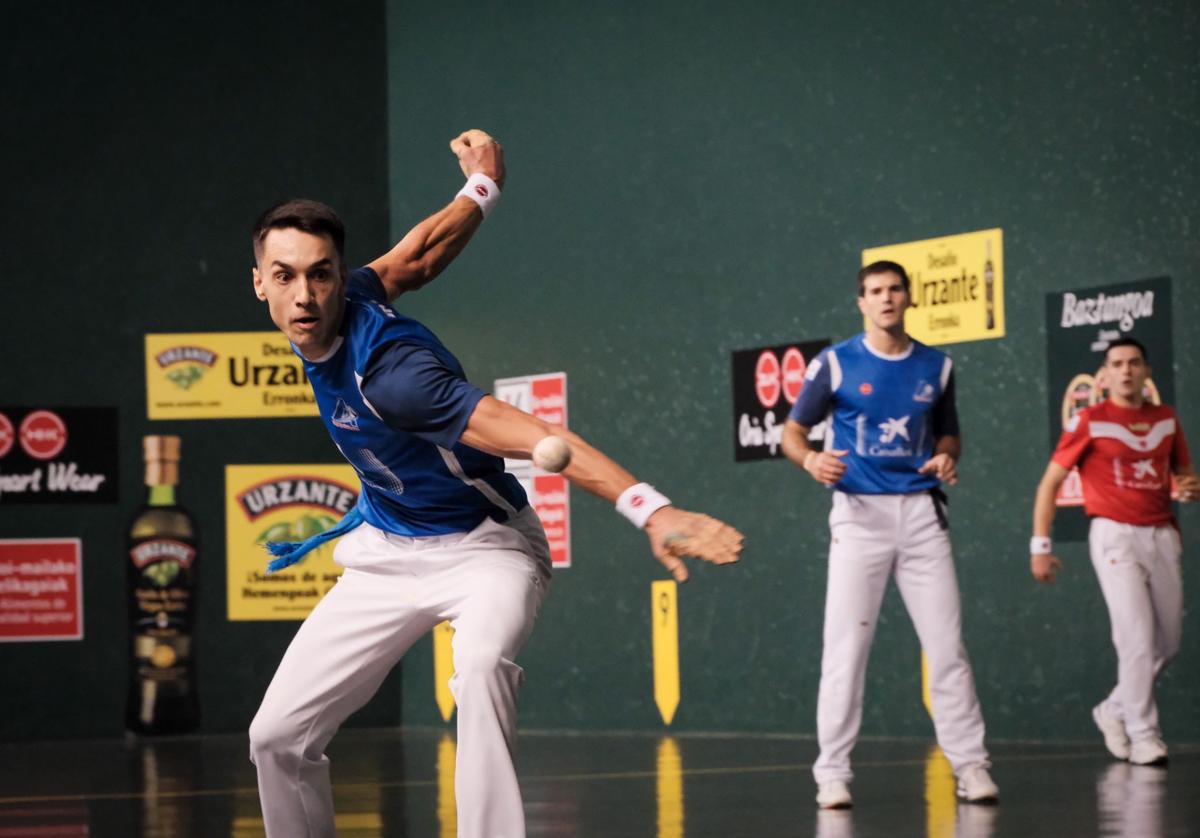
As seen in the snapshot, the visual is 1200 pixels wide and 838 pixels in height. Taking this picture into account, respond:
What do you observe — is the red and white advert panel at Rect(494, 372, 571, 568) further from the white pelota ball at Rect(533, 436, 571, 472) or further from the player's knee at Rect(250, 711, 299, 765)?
the white pelota ball at Rect(533, 436, 571, 472)

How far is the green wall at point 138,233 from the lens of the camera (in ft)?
31.7

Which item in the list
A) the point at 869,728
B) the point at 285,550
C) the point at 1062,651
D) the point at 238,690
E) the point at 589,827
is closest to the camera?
the point at 285,550

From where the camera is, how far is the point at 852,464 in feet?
18.5

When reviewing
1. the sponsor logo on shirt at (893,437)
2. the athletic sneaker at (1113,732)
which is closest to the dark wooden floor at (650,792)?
the athletic sneaker at (1113,732)

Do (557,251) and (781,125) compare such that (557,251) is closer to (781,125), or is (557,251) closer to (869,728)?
(781,125)

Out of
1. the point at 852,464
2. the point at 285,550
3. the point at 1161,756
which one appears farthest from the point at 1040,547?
the point at 285,550

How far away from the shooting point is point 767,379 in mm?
8445

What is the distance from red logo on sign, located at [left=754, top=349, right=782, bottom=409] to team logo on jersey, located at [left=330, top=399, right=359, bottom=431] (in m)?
5.16

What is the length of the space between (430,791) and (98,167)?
4.83 m

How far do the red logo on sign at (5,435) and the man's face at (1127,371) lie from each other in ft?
18.6

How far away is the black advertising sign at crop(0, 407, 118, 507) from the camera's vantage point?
31.6 ft

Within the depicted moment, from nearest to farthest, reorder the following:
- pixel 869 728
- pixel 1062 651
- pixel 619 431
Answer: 1. pixel 1062 651
2. pixel 869 728
3. pixel 619 431

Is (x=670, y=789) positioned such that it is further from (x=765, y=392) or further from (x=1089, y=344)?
(x=765, y=392)

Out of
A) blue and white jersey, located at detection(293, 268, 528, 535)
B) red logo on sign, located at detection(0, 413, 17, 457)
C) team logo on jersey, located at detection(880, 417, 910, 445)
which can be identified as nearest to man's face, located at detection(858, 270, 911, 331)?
team logo on jersey, located at detection(880, 417, 910, 445)
